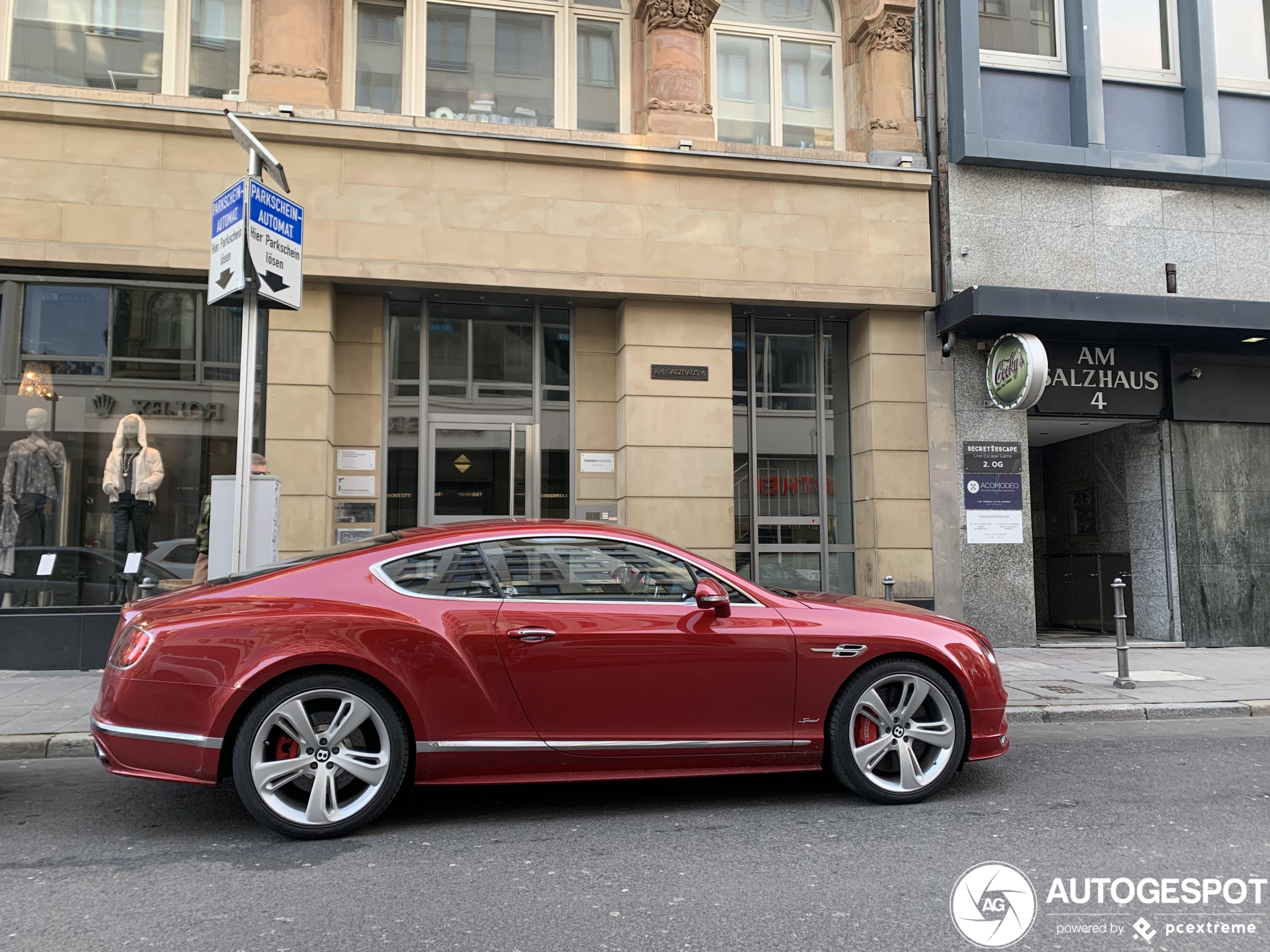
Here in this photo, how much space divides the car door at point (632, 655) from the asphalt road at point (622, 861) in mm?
460

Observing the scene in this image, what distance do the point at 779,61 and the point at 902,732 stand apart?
1007 cm

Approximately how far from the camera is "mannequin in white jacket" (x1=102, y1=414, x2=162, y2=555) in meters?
9.78

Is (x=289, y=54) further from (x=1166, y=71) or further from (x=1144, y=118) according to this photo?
(x=1166, y=71)

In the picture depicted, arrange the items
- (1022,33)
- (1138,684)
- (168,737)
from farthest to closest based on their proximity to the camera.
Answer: (1022,33)
(1138,684)
(168,737)

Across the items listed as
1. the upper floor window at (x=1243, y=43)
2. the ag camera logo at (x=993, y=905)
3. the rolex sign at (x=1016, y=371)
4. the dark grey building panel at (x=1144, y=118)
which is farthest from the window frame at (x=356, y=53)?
the upper floor window at (x=1243, y=43)

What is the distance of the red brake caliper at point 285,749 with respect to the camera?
14.4 ft

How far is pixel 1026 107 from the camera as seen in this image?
12070 mm

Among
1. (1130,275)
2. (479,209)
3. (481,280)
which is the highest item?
(479,209)

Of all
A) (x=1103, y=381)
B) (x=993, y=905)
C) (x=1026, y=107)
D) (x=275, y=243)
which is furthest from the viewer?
(x=1026, y=107)

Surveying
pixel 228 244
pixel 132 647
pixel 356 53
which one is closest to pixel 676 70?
pixel 356 53

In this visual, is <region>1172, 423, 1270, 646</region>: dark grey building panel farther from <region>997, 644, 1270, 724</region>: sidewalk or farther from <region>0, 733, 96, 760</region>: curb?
<region>0, 733, 96, 760</region>: curb

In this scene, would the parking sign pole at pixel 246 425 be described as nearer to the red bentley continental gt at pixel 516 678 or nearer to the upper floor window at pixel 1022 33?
the red bentley continental gt at pixel 516 678

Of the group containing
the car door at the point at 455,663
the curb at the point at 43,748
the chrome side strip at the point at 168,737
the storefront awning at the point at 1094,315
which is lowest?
the curb at the point at 43,748

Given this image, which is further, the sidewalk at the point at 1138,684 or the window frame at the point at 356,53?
the window frame at the point at 356,53
